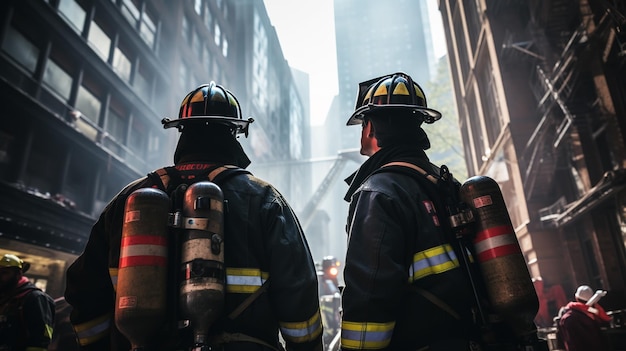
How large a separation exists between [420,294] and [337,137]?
85257 millimetres

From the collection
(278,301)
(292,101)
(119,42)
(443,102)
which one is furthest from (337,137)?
(278,301)

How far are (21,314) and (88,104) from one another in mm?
11934

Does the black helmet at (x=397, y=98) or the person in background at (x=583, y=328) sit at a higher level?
the black helmet at (x=397, y=98)

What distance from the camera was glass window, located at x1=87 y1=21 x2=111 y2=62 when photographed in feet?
49.3

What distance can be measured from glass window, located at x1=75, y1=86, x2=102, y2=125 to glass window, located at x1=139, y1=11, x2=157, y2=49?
16.8ft

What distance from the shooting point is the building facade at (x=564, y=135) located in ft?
28.6

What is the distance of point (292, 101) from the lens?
56.8 meters

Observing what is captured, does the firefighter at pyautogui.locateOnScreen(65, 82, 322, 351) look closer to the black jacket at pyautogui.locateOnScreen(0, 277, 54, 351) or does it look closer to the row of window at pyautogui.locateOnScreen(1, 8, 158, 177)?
the black jacket at pyautogui.locateOnScreen(0, 277, 54, 351)

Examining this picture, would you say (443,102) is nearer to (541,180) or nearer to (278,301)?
(541,180)

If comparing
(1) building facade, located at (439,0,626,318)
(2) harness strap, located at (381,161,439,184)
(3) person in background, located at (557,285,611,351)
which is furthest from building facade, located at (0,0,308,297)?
(1) building facade, located at (439,0,626,318)

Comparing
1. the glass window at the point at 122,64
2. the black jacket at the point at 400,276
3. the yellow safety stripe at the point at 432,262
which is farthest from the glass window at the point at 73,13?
the yellow safety stripe at the point at 432,262

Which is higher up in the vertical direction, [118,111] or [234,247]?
[118,111]

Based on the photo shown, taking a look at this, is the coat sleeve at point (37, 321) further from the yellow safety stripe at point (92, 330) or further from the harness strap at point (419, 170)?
the harness strap at point (419, 170)

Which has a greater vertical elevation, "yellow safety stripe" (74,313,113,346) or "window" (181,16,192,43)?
"window" (181,16,192,43)
